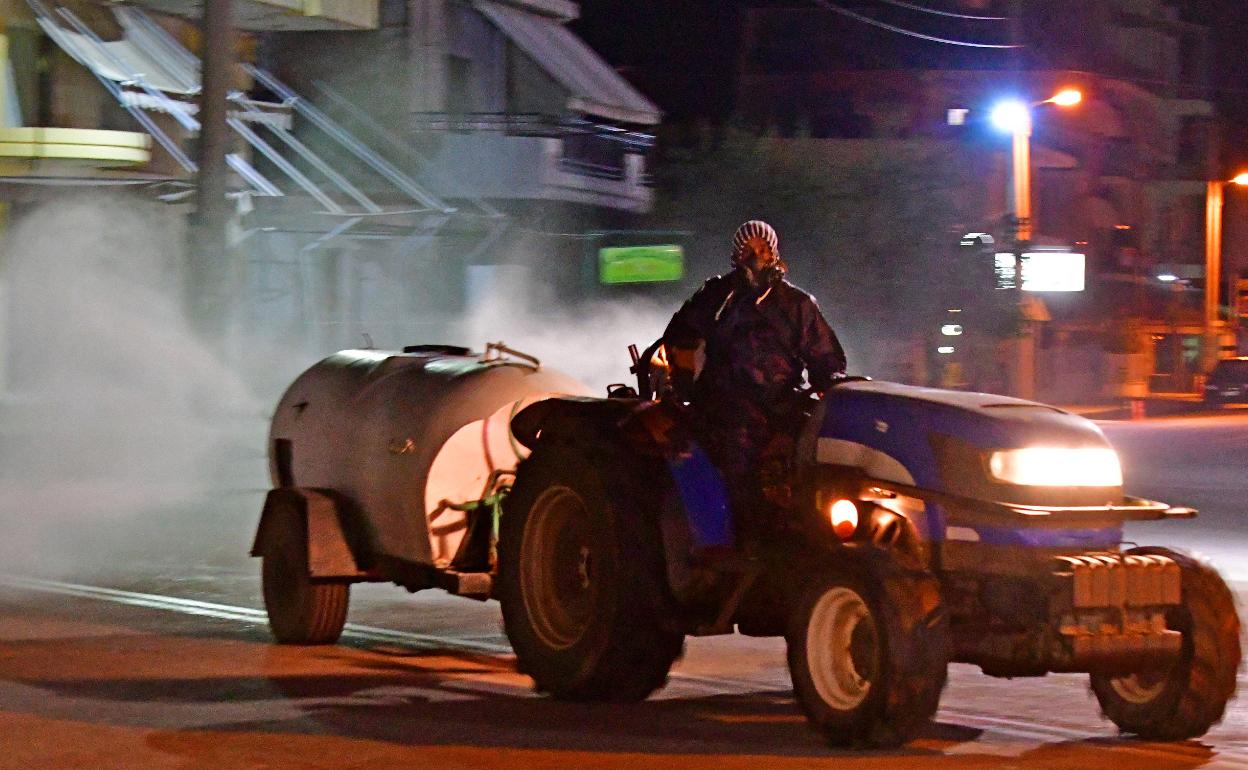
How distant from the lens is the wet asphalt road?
776 cm

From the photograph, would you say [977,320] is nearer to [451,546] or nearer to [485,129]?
[485,129]

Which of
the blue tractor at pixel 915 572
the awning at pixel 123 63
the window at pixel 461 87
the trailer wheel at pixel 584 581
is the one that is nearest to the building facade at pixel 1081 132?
the window at pixel 461 87

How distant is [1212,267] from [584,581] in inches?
2374

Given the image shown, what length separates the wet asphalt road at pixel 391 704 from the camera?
306 inches

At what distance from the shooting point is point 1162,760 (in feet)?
25.4

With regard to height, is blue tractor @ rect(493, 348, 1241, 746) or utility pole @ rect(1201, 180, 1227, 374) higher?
utility pole @ rect(1201, 180, 1227, 374)

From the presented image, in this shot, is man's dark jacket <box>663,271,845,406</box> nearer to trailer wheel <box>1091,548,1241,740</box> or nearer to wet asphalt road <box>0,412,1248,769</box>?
wet asphalt road <box>0,412,1248,769</box>

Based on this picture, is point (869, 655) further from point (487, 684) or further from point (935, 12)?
point (935, 12)

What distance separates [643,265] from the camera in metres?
37.7

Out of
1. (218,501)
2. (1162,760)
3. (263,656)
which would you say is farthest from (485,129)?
(1162,760)

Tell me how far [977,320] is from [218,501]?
22972 mm

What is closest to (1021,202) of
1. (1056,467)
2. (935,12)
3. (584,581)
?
(935,12)

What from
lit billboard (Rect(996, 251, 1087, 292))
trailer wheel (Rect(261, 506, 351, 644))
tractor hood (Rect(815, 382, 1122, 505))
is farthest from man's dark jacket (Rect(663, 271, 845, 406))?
lit billboard (Rect(996, 251, 1087, 292))

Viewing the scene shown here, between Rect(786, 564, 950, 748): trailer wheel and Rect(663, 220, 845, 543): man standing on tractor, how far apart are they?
682 mm
